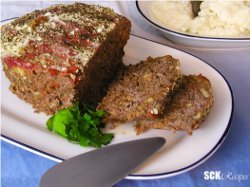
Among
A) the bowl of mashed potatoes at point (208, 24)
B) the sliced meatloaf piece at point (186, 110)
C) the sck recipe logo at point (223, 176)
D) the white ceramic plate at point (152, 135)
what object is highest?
the bowl of mashed potatoes at point (208, 24)

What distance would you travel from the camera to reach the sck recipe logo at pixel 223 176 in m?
1.99

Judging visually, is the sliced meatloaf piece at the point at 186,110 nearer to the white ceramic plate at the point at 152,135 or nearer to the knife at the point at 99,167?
the white ceramic plate at the point at 152,135

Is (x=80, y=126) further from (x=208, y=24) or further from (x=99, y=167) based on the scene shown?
(x=208, y=24)

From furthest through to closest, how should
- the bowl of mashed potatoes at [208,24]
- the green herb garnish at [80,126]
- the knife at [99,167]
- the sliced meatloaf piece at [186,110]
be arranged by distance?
1. the bowl of mashed potatoes at [208,24]
2. the sliced meatloaf piece at [186,110]
3. the green herb garnish at [80,126]
4. the knife at [99,167]

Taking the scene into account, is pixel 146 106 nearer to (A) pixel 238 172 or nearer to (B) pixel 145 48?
(A) pixel 238 172

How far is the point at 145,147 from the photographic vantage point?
1.96m

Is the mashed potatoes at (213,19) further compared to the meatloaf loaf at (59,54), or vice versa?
the mashed potatoes at (213,19)

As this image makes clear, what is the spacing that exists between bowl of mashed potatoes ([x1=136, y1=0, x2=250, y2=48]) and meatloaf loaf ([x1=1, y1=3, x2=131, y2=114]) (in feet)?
1.96

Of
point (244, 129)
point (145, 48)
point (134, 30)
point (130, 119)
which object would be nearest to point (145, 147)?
point (130, 119)

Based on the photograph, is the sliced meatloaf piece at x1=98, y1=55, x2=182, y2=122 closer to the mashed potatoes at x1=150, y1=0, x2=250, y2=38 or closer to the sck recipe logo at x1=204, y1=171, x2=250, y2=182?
the sck recipe logo at x1=204, y1=171, x2=250, y2=182

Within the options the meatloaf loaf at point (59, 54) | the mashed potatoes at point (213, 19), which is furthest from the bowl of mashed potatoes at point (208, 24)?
the meatloaf loaf at point (59, 54)

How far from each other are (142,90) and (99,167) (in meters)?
0.60

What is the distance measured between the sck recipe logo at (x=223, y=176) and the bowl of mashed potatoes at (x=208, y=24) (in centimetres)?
115

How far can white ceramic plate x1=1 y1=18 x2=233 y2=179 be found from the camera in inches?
74.4
